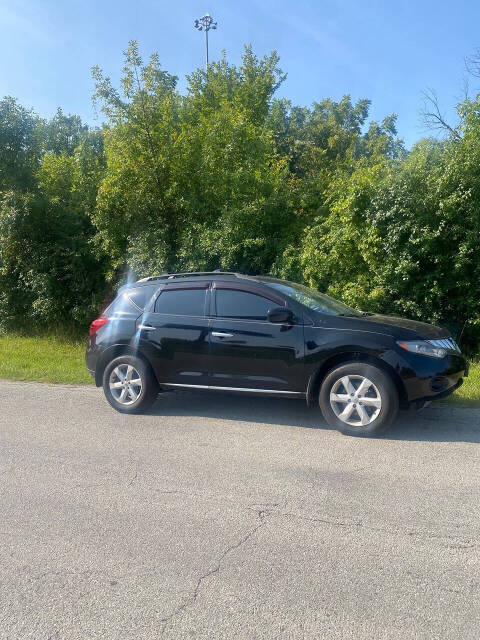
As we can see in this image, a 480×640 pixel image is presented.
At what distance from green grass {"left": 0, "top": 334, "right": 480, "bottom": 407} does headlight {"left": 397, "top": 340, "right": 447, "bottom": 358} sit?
145cm

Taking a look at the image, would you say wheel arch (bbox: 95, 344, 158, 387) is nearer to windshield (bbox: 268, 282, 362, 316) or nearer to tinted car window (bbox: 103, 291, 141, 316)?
tinted car window (bbox: 103, 291, 141, 316)

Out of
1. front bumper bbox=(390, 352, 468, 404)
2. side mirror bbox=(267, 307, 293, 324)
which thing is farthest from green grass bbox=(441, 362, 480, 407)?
side mirror bbox=(267, 307, 293, 324)

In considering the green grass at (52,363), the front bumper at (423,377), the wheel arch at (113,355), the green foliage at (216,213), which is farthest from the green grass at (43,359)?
the front bumper at (423,377)

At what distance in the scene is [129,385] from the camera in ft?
22.1

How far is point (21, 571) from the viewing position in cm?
325

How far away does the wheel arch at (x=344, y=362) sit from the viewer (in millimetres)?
5656

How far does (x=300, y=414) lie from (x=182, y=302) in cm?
202

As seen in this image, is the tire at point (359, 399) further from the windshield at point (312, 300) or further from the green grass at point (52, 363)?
the green grass at point (52, 363)

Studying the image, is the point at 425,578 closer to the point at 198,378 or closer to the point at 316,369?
the point at 316,369

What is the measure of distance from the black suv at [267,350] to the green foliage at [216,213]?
3174 millimetres

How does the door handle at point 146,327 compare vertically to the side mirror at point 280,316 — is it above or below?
below

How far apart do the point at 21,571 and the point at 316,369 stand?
141 inches

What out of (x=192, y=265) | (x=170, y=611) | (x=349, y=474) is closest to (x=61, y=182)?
(x=192, y=265)

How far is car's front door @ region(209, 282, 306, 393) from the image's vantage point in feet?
19.9
